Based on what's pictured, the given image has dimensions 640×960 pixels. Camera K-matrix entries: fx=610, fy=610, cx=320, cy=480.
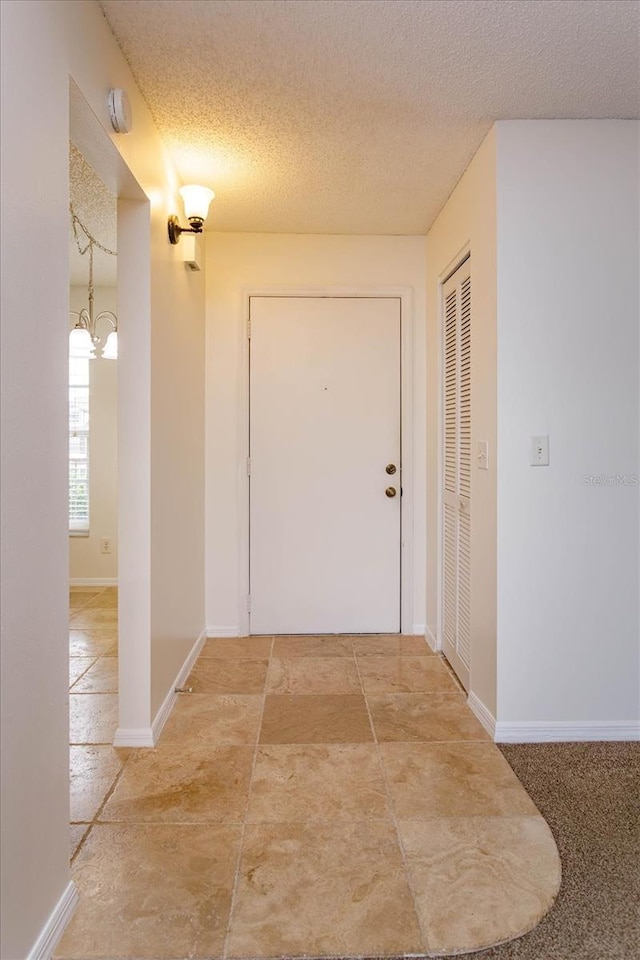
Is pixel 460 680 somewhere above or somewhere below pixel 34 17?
below

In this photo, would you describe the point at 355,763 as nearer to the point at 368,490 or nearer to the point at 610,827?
the point at 610,827

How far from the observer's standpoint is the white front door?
3678 mm

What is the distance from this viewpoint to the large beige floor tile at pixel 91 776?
1.93 metres

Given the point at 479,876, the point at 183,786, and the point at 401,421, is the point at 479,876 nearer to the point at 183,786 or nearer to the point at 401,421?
the point at 183,786

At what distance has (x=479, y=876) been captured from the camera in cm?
161

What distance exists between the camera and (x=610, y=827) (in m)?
1.83

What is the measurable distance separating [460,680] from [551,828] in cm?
115

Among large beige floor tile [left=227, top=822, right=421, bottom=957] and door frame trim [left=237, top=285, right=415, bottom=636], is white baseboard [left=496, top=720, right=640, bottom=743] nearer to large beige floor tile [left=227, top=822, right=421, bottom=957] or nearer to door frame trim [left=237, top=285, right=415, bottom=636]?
large beige floor tile [left=227, top=822, right=421, bottom=957]

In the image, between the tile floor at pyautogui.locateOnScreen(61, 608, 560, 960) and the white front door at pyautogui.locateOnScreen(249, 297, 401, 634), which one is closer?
the tile floor at pyautogui.locateOnScreen(61, 608, 560, 960)

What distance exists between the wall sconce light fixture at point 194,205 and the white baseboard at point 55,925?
2.38 metres

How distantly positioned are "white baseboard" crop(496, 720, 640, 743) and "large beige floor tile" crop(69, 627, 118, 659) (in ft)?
7.21

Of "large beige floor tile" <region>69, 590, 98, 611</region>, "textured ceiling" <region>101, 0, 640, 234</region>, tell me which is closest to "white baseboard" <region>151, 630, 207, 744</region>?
"large beige floor tile" <region>69, 590, 98, 611</region>

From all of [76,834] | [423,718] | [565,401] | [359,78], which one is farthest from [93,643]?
[359,78]

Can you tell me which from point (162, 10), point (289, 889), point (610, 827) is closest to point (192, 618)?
point (289, 889)
